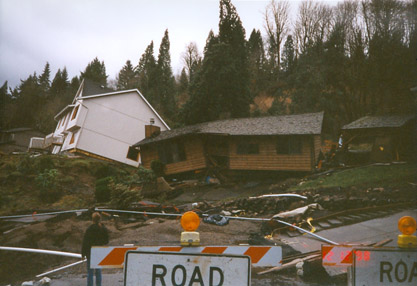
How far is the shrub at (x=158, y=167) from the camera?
23359mm

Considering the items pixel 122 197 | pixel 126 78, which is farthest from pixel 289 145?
pixel 126 78

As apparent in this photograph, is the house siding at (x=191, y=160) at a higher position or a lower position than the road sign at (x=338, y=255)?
higher

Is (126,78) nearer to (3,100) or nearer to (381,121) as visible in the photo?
(3,100)

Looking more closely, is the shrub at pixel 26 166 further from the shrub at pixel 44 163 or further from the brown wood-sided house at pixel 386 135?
the brown wood-sided house at pixel 386 135

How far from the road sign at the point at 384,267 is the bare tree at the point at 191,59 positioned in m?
21.3

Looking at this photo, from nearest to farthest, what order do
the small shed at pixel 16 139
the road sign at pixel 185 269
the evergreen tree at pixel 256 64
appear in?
1. the road sign at pixel 185 269
2. the evergreen tree at pixel 256 64
3. the small shed at pixel 16 139

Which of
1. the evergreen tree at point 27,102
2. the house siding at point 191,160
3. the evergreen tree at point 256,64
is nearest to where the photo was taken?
the house siding at point 191,160

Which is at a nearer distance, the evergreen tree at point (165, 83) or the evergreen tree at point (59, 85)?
the evergreen tree at point (165, 83)

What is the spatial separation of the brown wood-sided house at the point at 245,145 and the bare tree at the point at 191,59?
5.25 metres

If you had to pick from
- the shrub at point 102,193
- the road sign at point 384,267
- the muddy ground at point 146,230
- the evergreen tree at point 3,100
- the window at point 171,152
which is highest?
the evergreen tree at point 3,100

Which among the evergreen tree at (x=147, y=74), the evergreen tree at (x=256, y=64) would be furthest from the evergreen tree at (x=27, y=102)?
the evergreen tree at (x=256, y=64)

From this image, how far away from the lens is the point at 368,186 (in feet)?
45.2

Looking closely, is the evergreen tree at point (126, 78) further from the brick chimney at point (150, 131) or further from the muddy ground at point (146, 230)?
the muddy ground at point (146, 230)

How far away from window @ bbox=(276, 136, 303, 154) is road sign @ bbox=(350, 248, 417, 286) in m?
17.7
